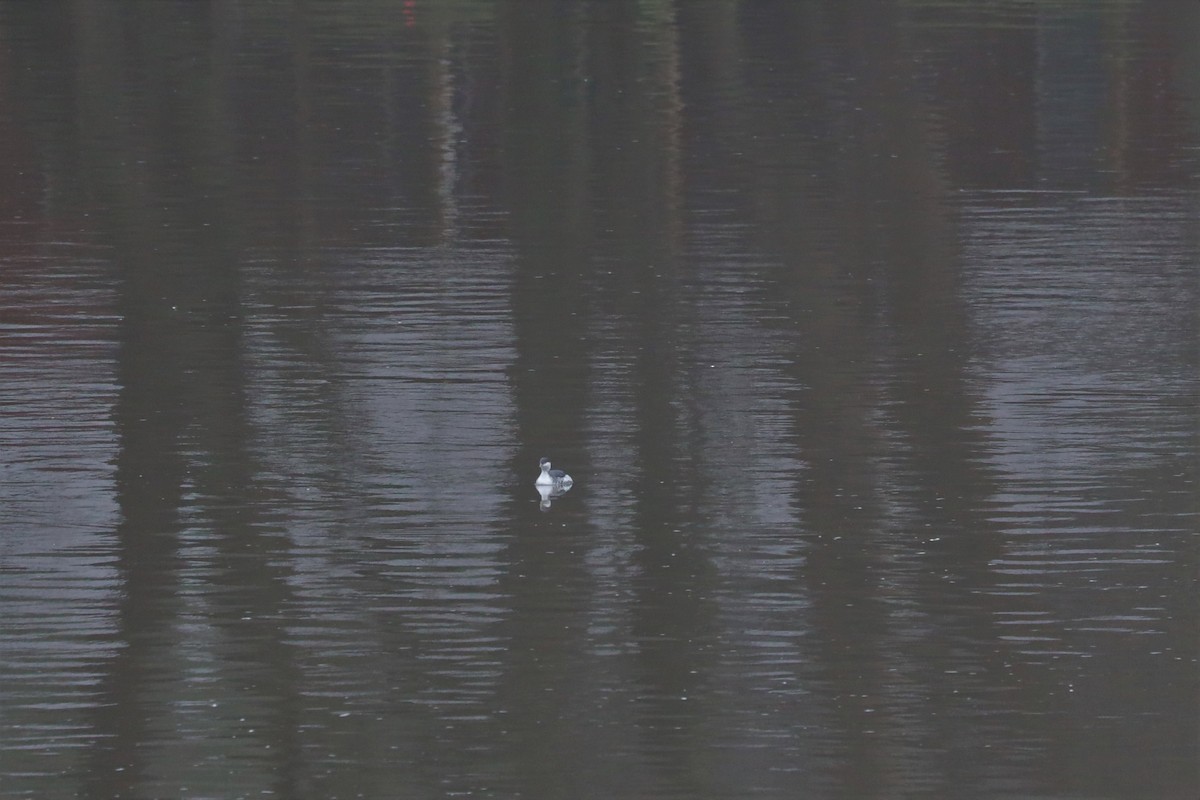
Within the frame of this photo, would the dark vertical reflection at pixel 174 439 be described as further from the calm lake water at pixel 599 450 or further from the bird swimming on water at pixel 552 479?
the bird swimming on water at pixel 552 479

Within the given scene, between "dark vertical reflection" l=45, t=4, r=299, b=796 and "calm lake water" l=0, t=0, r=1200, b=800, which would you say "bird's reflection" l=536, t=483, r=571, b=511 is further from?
"dark vertical reflection" l=45, t=4, r=299, b=796

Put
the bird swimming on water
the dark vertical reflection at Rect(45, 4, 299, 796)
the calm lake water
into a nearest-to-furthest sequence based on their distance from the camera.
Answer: the calm lake water → the dark vertical reflection at Rect(45, 4, 299, 796) → the bird swimming on water

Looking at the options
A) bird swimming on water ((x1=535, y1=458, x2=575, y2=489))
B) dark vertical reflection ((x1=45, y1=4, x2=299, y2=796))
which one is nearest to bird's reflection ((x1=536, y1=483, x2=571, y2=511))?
bird swimming on water ((x1=535, y1=458, x2=575, y2=489))

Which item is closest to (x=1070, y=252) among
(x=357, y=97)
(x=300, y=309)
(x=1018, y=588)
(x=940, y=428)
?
(x=940, y=428)

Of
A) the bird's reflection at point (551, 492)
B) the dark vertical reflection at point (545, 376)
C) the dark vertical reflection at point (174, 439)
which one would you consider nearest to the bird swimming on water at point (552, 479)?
the bird's reflection at point (551, 492)

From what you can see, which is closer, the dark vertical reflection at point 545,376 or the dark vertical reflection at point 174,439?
the dark vertical reflection at point 545,376

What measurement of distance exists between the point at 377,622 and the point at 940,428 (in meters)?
3.33

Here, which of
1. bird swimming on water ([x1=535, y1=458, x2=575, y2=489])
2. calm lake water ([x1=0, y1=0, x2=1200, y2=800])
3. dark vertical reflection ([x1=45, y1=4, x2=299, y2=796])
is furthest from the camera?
bird swimming on water ([x1=535, y1=458, x2=575, y2=489])

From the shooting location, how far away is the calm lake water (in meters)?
7.11

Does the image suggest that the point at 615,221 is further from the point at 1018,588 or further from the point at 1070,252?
the point at 1018,588

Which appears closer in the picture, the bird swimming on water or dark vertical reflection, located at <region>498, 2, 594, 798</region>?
dark vertical reflection, located at <region>498, 2, 594, 798</region>

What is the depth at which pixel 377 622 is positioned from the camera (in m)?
7.93

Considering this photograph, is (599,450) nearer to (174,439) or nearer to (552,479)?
(552,479)

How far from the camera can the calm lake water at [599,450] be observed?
7113 mm
